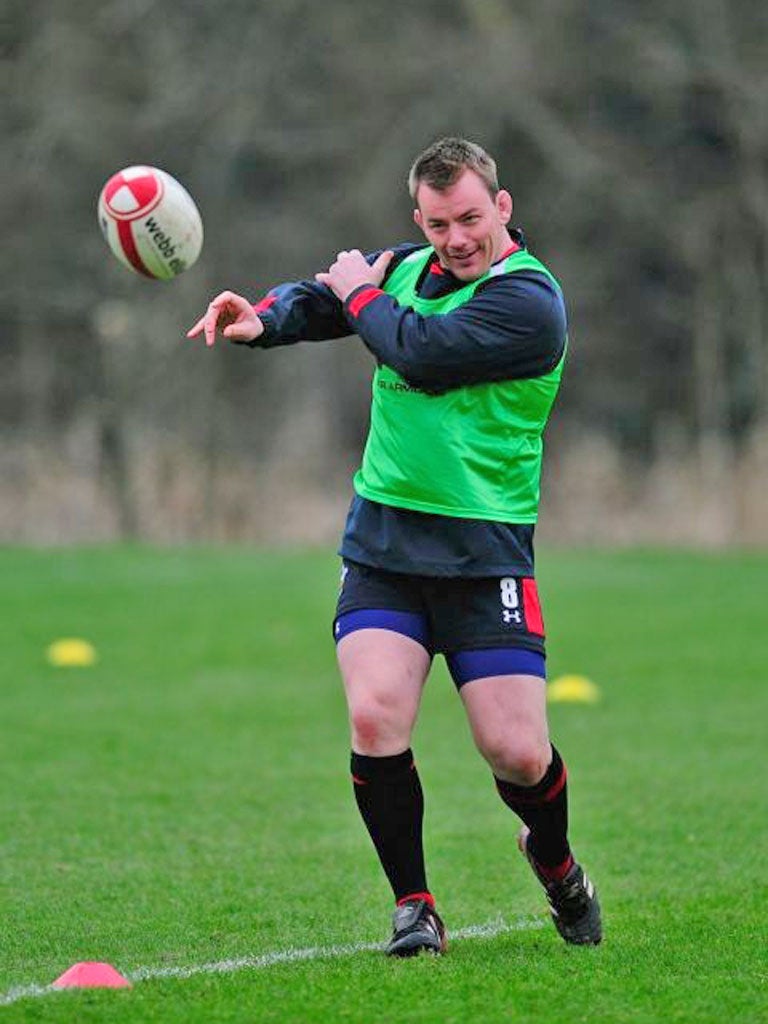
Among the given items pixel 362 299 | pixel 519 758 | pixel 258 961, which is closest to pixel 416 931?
pixel 258 961

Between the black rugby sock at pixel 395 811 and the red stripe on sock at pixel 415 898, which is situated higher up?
the black rugby sock at pixel 395 811

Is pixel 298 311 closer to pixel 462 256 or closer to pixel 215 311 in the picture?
pixel 215 311

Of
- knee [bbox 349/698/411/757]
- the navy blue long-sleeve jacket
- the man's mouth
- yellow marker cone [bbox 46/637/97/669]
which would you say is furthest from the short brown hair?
yellow marker cone [bbox 46/637/97/669]

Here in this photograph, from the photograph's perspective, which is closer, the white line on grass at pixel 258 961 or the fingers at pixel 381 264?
the white line on grass at pixel 258 961

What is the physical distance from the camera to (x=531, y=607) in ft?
17.9

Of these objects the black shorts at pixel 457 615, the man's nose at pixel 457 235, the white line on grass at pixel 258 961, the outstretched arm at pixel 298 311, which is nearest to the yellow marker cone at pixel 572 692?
the white line on grass at pixel 258 961

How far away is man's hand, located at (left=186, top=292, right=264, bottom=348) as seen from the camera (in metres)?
5.47

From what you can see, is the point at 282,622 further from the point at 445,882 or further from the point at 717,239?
the point at 717,239

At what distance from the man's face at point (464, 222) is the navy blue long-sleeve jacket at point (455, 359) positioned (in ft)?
0.25

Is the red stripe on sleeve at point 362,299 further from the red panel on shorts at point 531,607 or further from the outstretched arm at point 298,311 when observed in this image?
the red panel on shorts at point 531,607

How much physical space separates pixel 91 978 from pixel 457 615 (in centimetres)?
136

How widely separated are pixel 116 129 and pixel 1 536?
7.64 meters

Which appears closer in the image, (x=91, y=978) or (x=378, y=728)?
(x=91, y=978)

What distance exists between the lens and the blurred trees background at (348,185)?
2769cm
